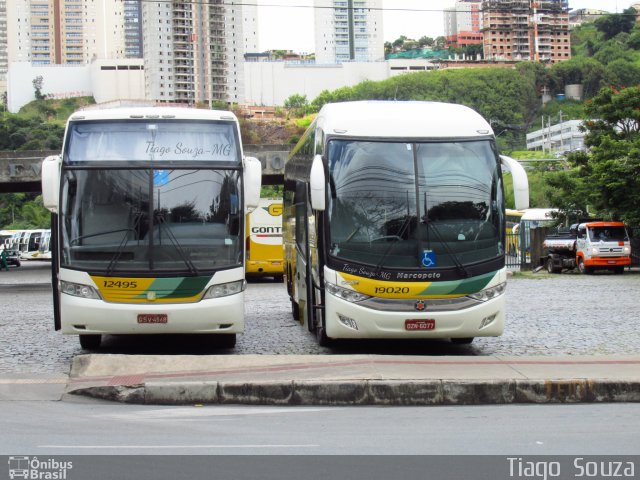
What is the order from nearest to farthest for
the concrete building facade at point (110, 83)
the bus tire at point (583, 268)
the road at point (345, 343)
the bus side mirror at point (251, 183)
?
the bus side mirror at point (251, 183) → the road at point (345, 343) → the bus tire at point (583, 268) → the concrete building facade at point (110, 83)

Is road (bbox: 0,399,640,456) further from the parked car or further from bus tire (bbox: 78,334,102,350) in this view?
the parked car

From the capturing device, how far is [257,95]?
195625 millimetres

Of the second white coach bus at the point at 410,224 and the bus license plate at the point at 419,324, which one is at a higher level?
the second white coach bus at the point at 410,224

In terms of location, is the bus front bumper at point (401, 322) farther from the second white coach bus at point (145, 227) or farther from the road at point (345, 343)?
the second white coach bus at point (145, 227)

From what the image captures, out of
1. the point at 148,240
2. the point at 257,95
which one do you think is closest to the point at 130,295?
the point at 148,240

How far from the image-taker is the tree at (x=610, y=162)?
125 feet

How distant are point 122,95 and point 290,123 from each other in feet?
143

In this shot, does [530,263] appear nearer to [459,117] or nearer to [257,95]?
[459,117]

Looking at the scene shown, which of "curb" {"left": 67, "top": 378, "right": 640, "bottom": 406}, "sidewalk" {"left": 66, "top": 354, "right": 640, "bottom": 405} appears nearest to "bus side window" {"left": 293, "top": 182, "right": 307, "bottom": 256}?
"sidewalk" {"left": 66, "top": 354, "right": 640, "bottom": 405}

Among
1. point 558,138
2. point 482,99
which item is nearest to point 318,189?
point 558,138

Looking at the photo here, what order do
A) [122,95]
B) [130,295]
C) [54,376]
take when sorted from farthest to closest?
[122,95], [130,295], [54,376]

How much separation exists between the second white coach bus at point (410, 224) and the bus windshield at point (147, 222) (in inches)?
52.0

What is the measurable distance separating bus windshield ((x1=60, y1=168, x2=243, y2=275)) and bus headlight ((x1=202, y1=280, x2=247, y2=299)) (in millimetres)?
239

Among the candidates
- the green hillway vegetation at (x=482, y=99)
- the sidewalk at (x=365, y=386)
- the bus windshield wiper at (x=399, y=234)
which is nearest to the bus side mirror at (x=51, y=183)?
the sidewalk at (x=365, y=386)
